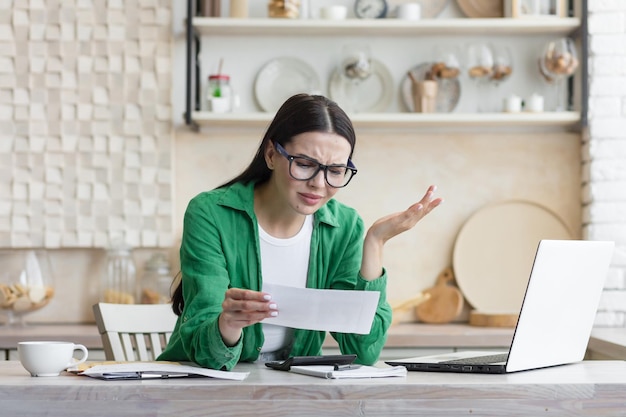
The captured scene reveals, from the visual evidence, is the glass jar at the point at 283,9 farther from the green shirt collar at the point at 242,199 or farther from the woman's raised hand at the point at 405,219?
the woman's raised hand at the point at 405,219

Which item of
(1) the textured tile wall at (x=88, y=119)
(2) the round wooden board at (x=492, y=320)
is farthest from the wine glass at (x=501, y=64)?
(1) the textured tile wall at (x=88, y=119)

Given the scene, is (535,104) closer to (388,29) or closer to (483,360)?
(388,29)

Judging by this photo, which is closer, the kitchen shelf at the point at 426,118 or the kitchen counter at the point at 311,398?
the kitchen counter at the point at 311,398

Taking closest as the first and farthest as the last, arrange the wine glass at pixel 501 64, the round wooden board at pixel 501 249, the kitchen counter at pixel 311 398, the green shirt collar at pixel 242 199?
the kitchen counter at pixel 311 398
the green shirt collar at pixel 242 199
the wine glass at pixel 501 64
the round wooden board at pixel 501 249

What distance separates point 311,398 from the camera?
60.2 inches

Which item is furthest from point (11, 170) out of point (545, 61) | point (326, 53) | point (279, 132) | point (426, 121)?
point (545, 61)

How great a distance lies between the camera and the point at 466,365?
174 centimetres

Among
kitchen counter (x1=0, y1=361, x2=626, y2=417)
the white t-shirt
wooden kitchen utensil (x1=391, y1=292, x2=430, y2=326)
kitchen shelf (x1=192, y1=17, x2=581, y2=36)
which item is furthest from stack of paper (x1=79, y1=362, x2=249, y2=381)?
kitchen shelf (x1=192, y1=17, x2=581, y2=36)

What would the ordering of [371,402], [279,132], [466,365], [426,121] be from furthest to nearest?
[426,121], [279,132], [466,365], [371,402]

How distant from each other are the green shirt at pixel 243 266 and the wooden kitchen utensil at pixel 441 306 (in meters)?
1.36

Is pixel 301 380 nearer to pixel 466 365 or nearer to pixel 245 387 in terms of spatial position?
pixel 245 387

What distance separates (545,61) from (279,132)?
173 centimetres

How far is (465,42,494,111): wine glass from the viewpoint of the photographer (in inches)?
134

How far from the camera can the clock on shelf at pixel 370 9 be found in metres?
3.46
